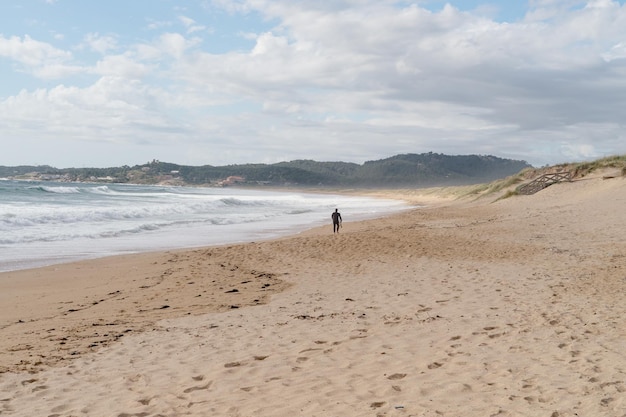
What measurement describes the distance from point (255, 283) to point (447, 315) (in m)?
4.77

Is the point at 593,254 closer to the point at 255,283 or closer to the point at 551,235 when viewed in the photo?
the point at 551,235

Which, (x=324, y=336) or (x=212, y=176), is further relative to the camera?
(x=212, y=176)

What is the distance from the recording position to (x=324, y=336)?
714 cm

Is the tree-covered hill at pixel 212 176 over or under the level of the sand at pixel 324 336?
over

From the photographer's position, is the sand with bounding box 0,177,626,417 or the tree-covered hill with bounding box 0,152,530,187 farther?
the tree-covered hill with bounding box 0,152,530,187

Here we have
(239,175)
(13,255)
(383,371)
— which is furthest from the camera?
(239,175)

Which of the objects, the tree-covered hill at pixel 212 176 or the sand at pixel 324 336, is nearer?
the sand at pixel 324 336

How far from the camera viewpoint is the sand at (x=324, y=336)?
5012 mm

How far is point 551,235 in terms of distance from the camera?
1748 centimetres

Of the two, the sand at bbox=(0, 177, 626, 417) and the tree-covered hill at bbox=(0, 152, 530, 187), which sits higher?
the tree-covered hill at bbox=(0, 152, 530, 187)

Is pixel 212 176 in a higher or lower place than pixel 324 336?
higher

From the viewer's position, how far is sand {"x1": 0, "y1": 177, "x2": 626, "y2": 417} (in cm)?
501

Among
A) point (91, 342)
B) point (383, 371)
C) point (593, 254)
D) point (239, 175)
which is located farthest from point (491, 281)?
point (239, 175)

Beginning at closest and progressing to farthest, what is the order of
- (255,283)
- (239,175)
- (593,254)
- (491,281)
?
1. (491,281)
2. (255,283)
3. (593,254)
4. (239,175)
